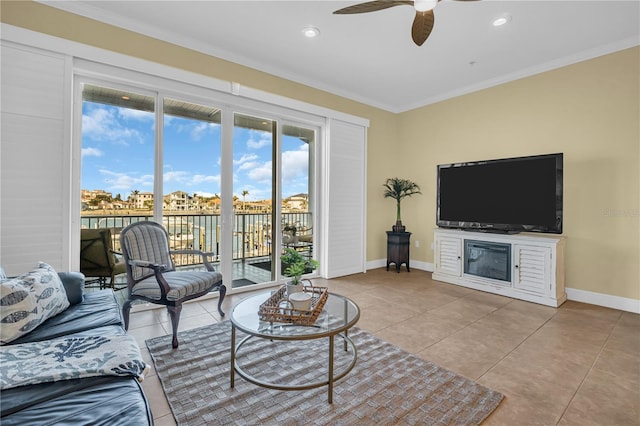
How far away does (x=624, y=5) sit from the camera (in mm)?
2650

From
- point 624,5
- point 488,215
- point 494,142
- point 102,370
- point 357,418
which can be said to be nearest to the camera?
point 102,370

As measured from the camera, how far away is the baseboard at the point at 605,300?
3.23m

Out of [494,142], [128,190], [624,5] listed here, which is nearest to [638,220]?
[494,142]

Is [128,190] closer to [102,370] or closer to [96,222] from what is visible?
[96,222]

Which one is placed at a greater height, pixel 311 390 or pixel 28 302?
pixel 28 302

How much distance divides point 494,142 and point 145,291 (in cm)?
459

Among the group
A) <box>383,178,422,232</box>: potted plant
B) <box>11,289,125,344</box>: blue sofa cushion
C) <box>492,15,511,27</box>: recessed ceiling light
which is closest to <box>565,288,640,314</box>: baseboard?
<box>383,178,422,232</box>: potted plant

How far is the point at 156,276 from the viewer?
2.40 meters

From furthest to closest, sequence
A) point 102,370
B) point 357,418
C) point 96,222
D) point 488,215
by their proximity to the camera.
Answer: point 488,215 → point 96,222 → point 357,418 → point 102,370

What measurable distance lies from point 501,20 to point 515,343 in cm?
293

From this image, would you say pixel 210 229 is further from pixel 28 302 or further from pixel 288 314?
pixel 288 314

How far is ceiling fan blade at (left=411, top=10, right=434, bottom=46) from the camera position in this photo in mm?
2090

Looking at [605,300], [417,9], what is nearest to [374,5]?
[417,9]

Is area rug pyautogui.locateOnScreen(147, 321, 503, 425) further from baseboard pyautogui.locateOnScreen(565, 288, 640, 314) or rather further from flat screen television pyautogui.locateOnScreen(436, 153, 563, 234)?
baseboard pyautogui.locateOnScreen(565, 288, 640, 314)
